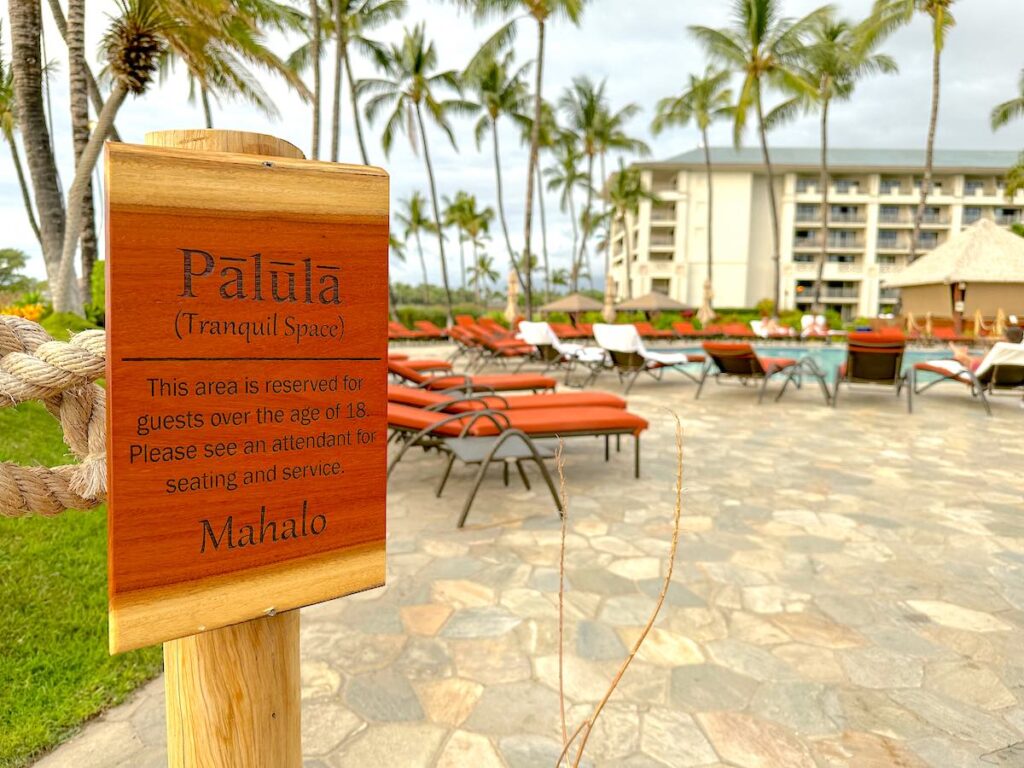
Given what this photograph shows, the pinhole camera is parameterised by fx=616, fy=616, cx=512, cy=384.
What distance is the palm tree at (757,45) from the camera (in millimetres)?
20141

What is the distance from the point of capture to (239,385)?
2.75 ft

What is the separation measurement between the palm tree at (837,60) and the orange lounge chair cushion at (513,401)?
773 inches

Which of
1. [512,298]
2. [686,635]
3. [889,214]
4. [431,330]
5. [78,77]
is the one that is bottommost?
[686,635]

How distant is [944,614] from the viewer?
241cm

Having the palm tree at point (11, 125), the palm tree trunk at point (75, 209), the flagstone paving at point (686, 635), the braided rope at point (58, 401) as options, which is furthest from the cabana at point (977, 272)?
the palm tree at point (11, 125)

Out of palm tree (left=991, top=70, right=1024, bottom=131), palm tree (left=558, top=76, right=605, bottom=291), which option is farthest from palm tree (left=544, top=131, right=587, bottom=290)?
palm tree (left=991, top=70, right=1024, bottom=131)

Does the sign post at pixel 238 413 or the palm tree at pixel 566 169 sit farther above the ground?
the palm tree at pixel 566 169

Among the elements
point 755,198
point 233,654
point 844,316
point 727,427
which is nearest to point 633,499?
point 727,427

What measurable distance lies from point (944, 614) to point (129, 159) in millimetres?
2964

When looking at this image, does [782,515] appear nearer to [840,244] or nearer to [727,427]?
[727,427]

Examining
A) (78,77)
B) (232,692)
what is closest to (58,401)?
(232,692)

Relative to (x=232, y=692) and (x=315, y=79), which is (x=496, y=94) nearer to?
(x=315, y=79)

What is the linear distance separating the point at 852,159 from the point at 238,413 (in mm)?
55961

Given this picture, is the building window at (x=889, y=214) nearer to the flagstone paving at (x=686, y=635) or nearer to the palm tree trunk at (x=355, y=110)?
the palm tree trunk at (x=355, y=110)
